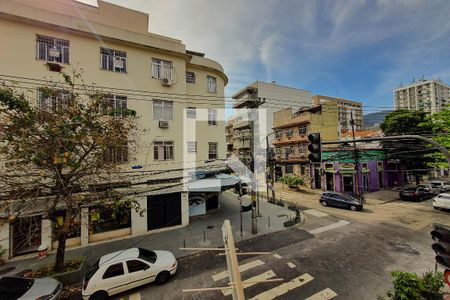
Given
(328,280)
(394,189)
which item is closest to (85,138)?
(328,280)

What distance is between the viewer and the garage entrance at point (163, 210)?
1467cm

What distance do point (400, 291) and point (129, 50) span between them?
1810cm

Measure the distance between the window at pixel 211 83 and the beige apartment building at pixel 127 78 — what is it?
0.66 meters

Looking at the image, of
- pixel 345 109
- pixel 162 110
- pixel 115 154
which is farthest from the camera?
pixel 345 109

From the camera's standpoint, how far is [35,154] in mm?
7910

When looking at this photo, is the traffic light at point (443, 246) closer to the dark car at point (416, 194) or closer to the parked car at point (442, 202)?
the parked car at point (442, 202)

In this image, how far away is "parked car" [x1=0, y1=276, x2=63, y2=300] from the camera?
276 inches

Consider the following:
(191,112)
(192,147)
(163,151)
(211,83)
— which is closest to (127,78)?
(191,112)

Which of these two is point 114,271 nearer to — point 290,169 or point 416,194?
point 416,194

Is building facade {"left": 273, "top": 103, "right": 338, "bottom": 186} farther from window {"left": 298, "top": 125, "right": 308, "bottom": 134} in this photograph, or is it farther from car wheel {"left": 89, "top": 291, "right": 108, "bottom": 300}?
car wheel {"left": 89, "top": 291, "right": 108, "bottom": 300}

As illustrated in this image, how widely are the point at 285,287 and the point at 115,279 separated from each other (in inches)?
269

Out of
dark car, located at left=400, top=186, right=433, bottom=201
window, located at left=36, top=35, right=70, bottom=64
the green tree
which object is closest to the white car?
the green tree

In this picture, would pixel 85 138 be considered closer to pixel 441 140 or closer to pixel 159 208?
pixel 159 208

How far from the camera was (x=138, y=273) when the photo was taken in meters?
8.47
